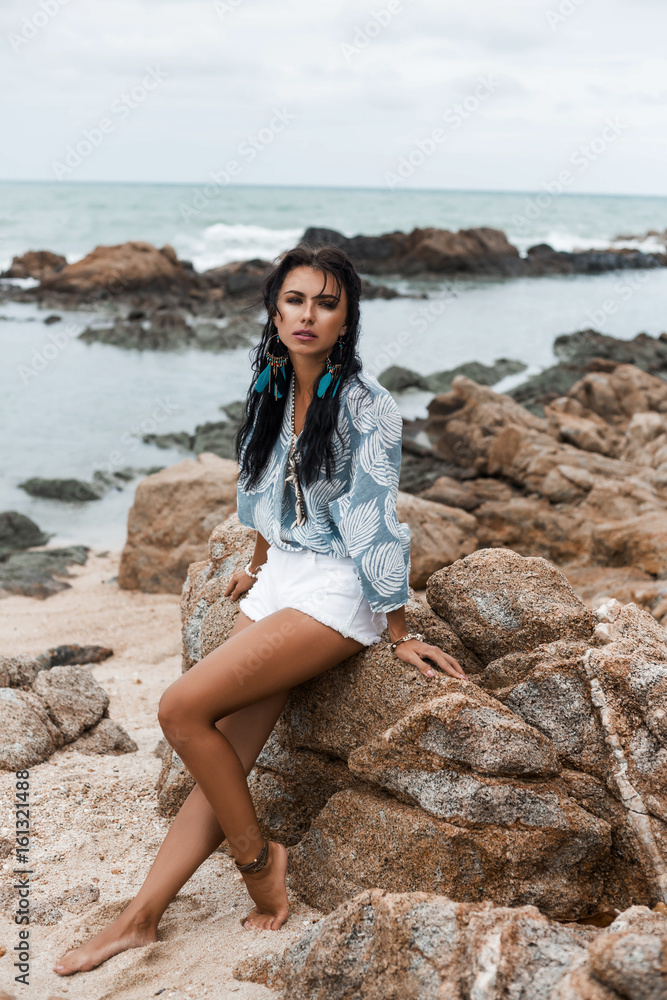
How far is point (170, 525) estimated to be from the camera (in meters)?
7.45

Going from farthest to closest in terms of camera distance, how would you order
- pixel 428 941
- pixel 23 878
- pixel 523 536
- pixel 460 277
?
pixel 460 277, pixel 523 536, pixel 23 878, pixel 428 941

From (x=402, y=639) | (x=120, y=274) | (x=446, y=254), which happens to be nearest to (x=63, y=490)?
(x=402, y=639)

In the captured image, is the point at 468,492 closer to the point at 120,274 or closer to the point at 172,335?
the point at 172,335

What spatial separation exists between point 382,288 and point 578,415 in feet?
55.2

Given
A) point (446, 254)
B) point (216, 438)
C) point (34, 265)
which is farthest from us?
point (446, 254)

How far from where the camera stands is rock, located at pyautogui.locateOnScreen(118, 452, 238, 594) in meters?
7.32

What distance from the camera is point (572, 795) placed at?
269 centimetres

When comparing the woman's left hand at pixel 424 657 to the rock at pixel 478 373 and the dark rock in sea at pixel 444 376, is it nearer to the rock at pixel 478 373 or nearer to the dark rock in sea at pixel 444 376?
the dark rock in sea at pixel 444 376

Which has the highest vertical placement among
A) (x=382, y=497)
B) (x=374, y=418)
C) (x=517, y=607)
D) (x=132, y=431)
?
(x=374, y=418)

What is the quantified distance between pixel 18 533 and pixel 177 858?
22.2 feet

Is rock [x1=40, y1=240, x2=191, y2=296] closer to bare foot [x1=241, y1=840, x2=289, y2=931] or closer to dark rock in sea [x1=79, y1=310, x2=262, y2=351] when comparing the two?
dark rock in sea [x1=79, y1=310, x2=262, y2=351]

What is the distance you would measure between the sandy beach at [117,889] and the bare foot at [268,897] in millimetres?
34

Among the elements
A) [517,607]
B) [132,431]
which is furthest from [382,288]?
[517,607]

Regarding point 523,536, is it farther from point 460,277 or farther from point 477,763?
point 460,277
